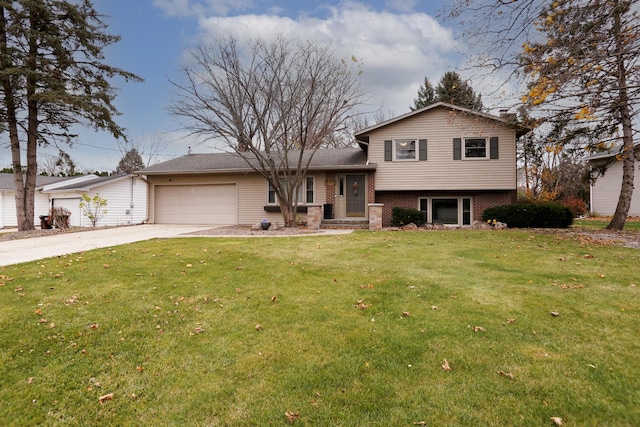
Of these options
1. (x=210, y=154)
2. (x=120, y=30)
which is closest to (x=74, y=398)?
(x=120, y=30)

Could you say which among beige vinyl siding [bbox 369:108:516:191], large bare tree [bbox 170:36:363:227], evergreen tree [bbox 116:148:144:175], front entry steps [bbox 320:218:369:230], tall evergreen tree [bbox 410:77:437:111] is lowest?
front entry steps [bbox 320:218:369:230]

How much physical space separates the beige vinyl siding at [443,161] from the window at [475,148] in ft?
0.65

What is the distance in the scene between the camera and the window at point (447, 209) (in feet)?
49.6

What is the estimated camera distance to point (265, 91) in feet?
43.7

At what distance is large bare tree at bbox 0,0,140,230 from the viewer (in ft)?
42.1

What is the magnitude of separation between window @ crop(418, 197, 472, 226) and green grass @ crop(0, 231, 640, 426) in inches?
377

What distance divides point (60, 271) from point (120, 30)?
14264 mm

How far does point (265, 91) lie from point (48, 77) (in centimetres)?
865

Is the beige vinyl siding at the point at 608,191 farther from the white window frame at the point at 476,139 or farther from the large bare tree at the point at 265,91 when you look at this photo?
the large bare tree at the point at 265,91

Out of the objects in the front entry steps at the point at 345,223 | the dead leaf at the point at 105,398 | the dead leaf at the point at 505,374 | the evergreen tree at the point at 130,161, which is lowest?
the dead leaf at the point at 105,398

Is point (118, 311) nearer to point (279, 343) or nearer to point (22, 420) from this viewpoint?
point (22, 420)

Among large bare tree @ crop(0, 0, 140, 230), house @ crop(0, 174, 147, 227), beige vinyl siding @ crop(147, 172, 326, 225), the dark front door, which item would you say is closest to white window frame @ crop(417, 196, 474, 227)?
the dark front door

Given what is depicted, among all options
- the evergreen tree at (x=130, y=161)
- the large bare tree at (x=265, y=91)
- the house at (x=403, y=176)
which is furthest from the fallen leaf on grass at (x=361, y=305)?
the evergreen tree at (x=130, y=161)

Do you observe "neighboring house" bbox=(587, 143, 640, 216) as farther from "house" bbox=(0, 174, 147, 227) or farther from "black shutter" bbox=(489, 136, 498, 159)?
"house" bbox=(0, 174, 147, 227)
